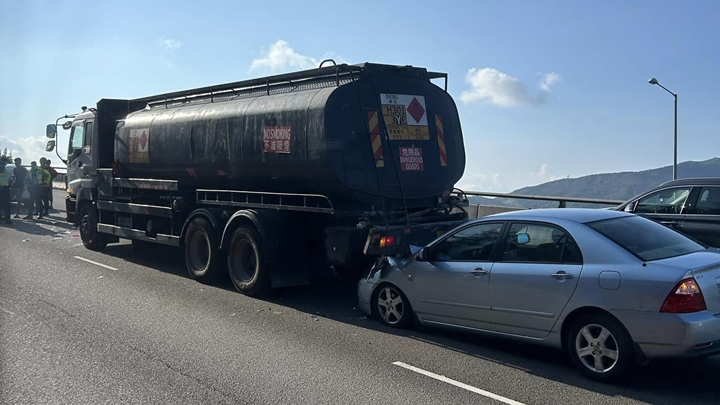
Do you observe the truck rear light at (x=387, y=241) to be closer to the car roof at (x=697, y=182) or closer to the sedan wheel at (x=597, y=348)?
the sedan wheel at (x=597, y=348)

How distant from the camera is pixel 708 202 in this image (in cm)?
968

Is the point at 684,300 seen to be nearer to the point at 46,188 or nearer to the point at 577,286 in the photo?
the point at 577,286

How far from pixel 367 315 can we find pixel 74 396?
3.77 m

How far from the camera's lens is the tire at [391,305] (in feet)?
25.4

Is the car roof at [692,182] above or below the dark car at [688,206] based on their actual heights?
above

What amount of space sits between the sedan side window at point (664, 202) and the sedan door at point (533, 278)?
454cm

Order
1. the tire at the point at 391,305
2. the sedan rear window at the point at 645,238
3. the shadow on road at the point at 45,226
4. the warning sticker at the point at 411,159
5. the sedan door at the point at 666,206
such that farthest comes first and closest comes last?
the shadow on road at the point at 45,226, the sedan door at the point at 666,206, the warning sticker at the point at 411,159, the tire at the point at 391,305, the sedan rear window at the point at 645,238

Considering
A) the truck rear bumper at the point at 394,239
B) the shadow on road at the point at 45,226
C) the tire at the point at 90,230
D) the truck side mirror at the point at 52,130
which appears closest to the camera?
the truck rear bumper at the point at 394,239

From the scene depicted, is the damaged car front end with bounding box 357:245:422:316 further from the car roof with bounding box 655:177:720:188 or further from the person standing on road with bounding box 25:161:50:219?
the person standing on road with bounding box 25:161:50:219

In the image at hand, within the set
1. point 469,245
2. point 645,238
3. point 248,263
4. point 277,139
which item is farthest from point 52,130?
point 645,238

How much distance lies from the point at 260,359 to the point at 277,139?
12.3 feet

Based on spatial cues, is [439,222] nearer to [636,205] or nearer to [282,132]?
[282,132]

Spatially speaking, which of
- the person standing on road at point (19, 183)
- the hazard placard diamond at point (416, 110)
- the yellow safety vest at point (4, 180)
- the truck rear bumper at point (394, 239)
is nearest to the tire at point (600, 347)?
the truck rear bumper at point (394, 239)

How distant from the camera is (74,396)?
5559 millimetres
